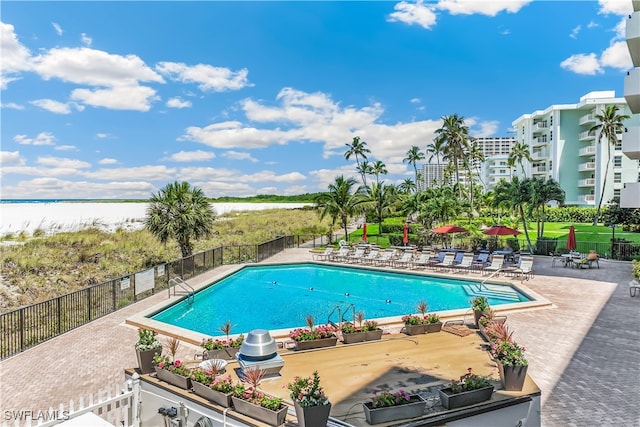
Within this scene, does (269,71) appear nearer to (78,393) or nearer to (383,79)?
(383,79)

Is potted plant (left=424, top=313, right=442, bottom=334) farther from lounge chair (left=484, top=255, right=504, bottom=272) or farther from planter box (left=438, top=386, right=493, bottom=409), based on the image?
lounge chair (left=484, top=255, right=504, bottom=272)

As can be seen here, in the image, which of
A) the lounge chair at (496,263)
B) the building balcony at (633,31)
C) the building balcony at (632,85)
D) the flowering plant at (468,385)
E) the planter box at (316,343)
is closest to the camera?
the flowering plant at (468,385)

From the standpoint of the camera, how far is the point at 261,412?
18.4ft

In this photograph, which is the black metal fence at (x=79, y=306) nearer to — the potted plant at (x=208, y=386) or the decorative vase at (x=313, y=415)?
the potted plant at (x=208, y=386)

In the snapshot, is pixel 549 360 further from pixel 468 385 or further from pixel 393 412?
pixel 393 412

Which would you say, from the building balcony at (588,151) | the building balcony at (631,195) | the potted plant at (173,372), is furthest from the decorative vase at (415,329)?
the building balcony at (588,151)

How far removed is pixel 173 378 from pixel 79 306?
7.73m

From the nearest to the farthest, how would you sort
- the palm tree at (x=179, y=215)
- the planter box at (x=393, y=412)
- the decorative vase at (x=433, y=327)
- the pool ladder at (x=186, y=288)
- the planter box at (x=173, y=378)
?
the planter box at (x=393, y=412)
the planter box at (x=173, y=378)
the decorative vase at (x=433, y=327)
the pool ladder at (x=186, y=288)
the palm tree at (x=179, y=215)

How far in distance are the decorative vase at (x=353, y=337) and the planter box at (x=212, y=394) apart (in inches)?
147

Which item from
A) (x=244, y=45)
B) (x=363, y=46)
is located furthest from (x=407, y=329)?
(x=363, y=46)

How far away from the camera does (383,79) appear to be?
3381cm

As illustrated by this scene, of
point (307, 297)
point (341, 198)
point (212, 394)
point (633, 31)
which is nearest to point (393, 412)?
point (212, 394)

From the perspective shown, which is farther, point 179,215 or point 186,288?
point 179,215

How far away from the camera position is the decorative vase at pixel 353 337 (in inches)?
362
